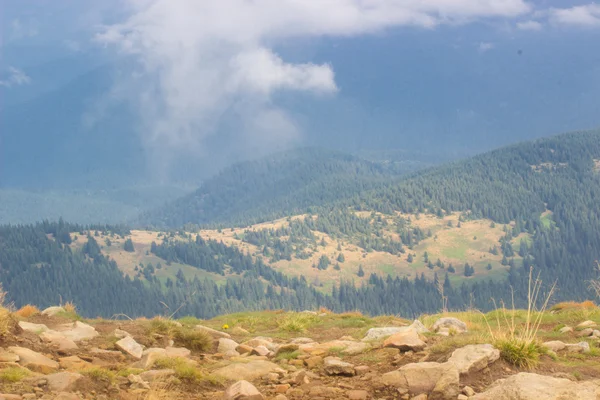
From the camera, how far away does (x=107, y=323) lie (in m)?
26.5

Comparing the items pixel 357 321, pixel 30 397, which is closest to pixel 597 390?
pixel 30 397

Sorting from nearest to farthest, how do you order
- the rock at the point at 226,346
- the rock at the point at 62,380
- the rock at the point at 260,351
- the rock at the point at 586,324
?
the rock at the point at 62,380, the rock at the point at 260,351, the rock at the point at 226,346, the rock at the point at 586,324

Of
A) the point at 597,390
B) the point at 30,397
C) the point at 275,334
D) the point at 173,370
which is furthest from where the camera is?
the point at 275,334

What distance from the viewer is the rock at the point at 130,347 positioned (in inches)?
766

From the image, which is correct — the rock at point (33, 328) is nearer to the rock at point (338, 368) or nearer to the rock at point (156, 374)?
the rock at point (156, 374)

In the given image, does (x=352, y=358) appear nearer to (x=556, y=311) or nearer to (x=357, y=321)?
(x=357, y=321)

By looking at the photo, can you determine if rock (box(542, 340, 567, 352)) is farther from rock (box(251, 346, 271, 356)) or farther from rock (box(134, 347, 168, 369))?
rock (box(134, 347, 168, 369))

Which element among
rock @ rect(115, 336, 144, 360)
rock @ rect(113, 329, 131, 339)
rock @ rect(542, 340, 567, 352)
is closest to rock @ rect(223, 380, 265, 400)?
rock @ rect(115, 336, 144, 360)

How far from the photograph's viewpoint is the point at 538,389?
1293cm

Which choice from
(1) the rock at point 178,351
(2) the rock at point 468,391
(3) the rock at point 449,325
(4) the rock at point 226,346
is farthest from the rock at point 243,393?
(3) the rock at point 449,325

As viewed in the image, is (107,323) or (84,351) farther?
(107,323)

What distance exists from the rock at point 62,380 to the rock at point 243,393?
10.5ft

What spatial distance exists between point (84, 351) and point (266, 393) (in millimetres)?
6857

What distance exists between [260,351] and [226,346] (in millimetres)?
1721
